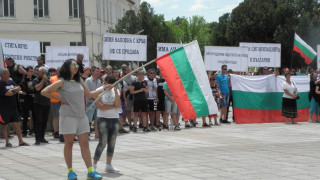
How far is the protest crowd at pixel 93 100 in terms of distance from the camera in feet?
30.6

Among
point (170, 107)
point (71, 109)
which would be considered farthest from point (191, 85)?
point (170, 107)

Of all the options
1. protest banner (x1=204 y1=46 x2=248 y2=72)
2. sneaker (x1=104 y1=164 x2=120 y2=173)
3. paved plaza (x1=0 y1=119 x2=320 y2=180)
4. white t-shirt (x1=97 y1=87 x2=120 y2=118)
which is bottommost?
paved plaza (x1=0 y1=119 x2=320 y2=180)

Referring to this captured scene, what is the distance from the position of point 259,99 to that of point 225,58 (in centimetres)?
225

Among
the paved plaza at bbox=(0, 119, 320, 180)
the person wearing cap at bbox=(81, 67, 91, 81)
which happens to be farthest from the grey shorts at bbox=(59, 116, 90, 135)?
the person wearing cap at bbox=(81, 67, 91, 81)

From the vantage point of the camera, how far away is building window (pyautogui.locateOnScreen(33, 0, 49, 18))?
4756 centimetres

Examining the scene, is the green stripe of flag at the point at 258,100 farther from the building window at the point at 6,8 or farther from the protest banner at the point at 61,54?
the building window at the point at 6,8

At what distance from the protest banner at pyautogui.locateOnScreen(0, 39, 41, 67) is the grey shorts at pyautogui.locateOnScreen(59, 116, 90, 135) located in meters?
10.1

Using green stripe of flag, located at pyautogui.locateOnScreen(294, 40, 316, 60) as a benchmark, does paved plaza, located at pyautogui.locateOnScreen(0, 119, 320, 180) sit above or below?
below

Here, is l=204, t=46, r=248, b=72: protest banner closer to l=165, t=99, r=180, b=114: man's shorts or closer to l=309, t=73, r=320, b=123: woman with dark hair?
l=309, t=73, r=320, b=123: woman with dark hair

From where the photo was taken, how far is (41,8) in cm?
4781

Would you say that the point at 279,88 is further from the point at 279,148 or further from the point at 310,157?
the point at 310,157

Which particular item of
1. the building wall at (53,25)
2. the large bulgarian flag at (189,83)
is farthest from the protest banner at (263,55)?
the building wall at (53,25)

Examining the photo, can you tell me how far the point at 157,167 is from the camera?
978 cm

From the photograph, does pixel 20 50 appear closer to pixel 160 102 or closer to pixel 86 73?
pixel 86 73
